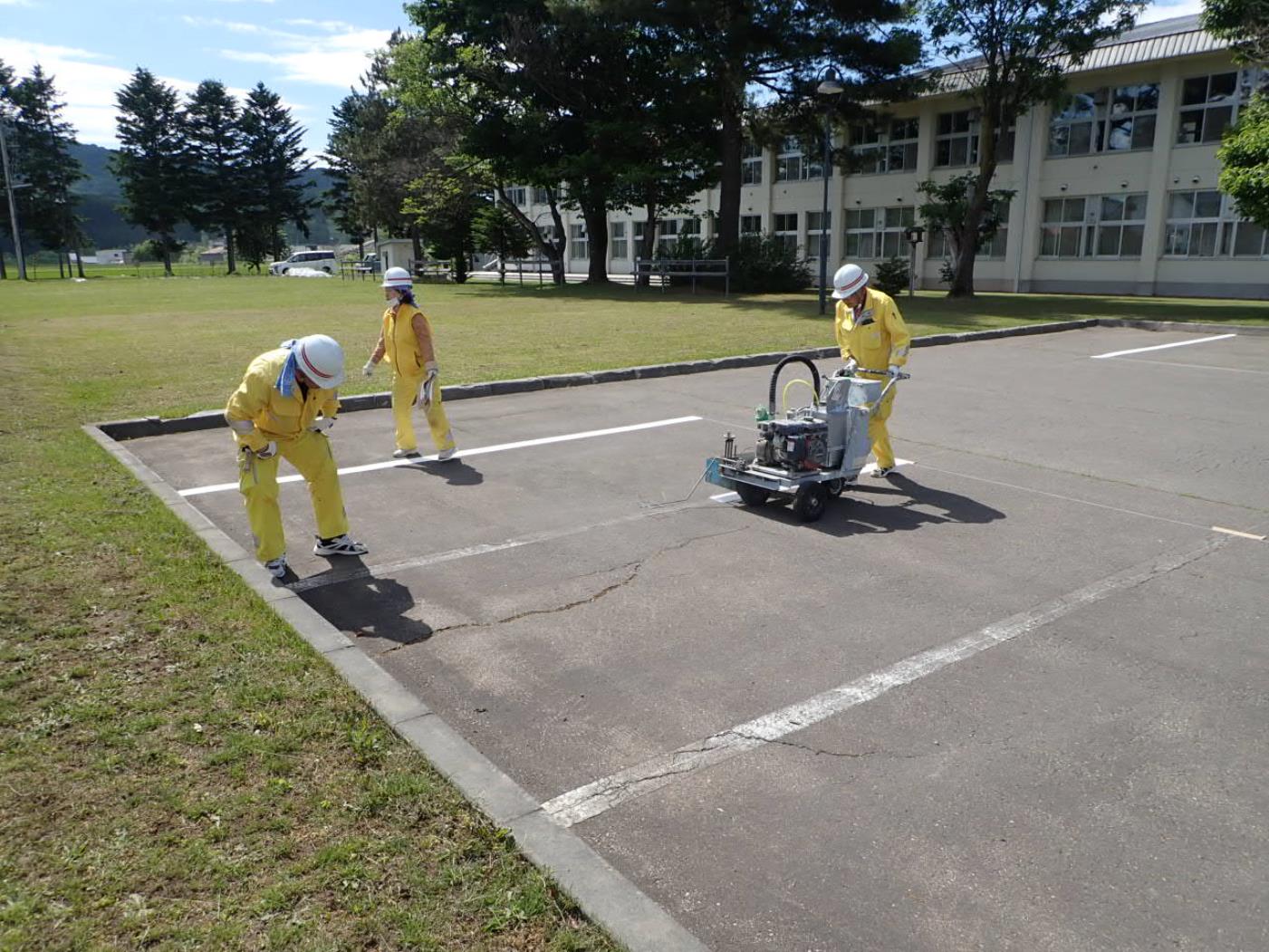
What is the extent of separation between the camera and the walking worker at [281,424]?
17.8 feet

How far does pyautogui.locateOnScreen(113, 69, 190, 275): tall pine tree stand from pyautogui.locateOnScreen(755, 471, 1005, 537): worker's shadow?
260 feet

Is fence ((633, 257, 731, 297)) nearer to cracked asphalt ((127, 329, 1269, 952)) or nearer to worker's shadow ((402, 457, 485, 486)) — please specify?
worker's shadow ((402, 457, 485, 486))

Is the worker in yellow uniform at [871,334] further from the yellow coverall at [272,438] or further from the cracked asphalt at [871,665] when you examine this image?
the yellow coverall at [272,438]

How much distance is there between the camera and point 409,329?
8.86 meters

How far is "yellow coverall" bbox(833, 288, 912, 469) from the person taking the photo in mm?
7652

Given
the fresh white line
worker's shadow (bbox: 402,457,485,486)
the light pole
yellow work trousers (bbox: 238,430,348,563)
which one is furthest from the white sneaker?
the light pole

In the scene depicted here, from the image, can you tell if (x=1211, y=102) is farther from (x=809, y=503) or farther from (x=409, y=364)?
(x=409, y=364)

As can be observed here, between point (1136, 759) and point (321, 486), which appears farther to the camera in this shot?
point (321, 486)

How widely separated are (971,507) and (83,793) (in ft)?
20.5

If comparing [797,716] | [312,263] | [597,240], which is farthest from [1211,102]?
[312,263]

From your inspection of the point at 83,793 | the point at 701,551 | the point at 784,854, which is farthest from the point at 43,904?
the point at 701,551

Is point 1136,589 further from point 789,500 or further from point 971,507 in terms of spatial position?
point 789,500

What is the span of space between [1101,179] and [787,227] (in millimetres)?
14816

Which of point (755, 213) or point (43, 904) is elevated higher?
point (755, 213)
